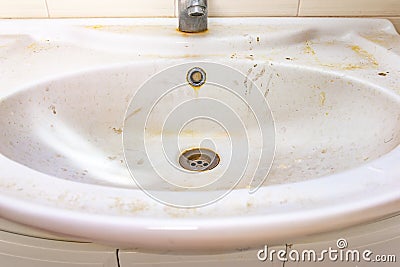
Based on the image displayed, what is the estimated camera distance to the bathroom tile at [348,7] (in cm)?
69

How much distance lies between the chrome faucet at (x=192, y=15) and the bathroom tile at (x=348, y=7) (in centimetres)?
20

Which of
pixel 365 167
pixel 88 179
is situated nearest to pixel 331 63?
pixel 365 167

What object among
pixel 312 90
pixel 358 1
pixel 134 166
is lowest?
pixel 134 166

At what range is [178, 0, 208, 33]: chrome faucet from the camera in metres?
0.60

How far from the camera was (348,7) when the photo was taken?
695 mm

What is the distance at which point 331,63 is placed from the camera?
592 millimetres

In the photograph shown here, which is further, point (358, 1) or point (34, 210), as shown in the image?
point (358, 1)

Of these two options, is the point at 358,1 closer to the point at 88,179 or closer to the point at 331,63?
the point at 331,63

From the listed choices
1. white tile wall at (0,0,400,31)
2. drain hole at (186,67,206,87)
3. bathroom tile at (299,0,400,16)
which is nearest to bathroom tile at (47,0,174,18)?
white tile wall at (0,0,400,31)

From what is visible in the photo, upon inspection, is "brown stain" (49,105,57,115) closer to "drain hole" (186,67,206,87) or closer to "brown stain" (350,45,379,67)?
"drain hole" (186,67,206,87)

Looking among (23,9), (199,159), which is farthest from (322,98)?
(23,9)

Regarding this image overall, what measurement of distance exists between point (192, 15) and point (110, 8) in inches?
6.9

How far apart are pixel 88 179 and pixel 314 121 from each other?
0.36m

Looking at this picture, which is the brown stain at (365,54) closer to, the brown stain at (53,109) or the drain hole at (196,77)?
the drain hole at (196,77)
